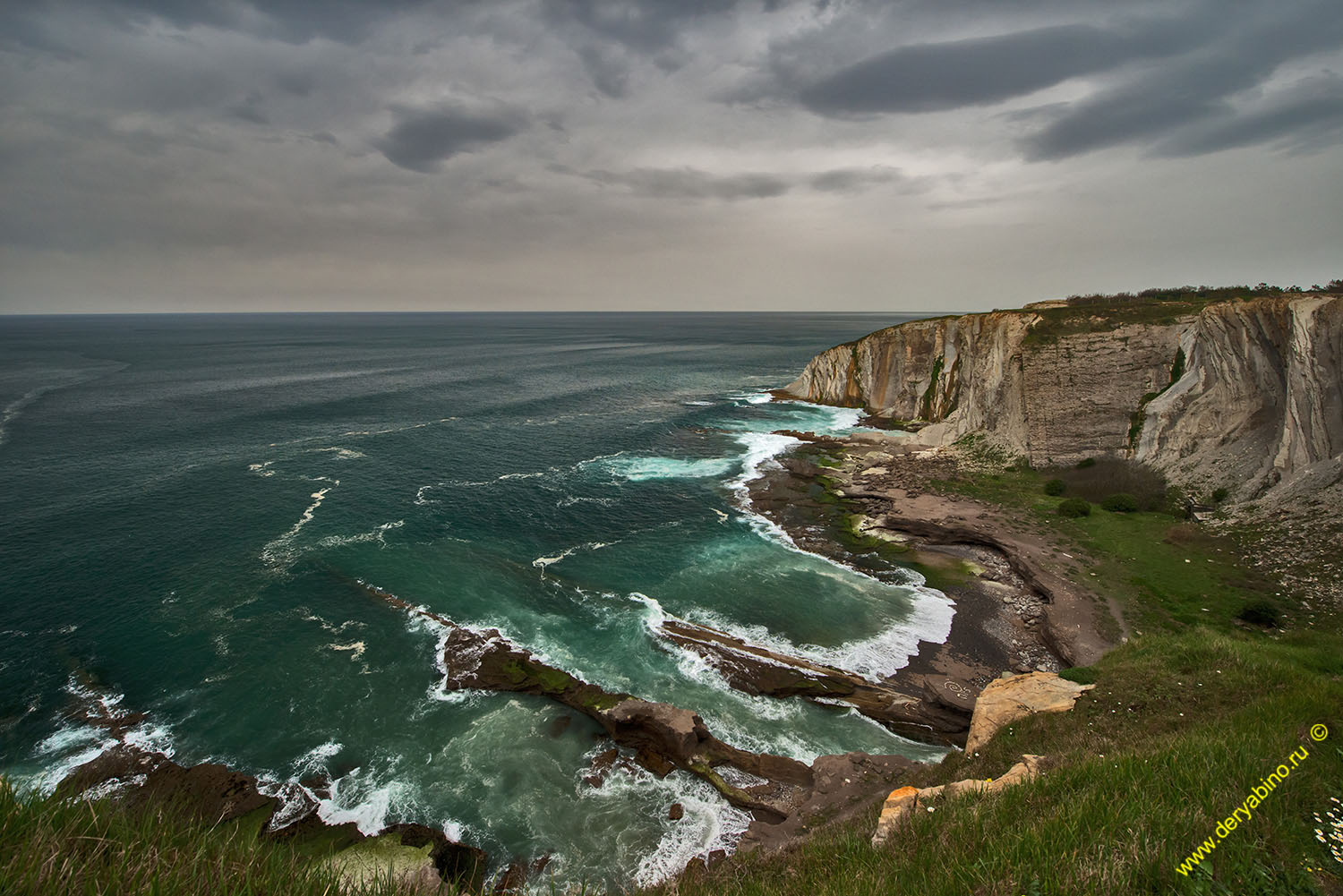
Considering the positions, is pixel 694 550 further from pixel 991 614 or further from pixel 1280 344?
pixel 1280 344

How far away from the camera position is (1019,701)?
1933 centimetres

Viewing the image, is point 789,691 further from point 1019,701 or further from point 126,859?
point 126,859

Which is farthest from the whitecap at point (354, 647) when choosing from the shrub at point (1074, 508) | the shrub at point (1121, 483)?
the shrub at point (1121, 483)

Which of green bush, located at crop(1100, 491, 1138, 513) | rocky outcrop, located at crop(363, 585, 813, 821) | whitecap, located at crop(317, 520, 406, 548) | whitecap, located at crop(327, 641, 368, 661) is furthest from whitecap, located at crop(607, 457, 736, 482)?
green bush, located at crop(1100, 491, 1138, 513)

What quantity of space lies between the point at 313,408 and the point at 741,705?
82.2m

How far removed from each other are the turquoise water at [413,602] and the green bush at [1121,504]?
1817 cm

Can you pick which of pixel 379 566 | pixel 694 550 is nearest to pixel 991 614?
pixel 694 550

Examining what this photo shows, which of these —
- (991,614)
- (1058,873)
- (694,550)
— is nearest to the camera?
(1058,873)

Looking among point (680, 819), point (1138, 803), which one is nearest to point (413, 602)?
point (680, 819)

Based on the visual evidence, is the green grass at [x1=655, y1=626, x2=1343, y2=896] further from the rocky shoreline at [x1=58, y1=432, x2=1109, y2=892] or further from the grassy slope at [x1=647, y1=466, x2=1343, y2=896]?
the rocky shoreline at [x1=58, y1=432, x2=1109, y2=892]

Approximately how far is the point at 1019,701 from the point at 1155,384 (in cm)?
4207

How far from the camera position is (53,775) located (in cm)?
2105

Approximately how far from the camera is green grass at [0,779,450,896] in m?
4.46

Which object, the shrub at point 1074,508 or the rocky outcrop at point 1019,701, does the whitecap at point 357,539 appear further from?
the shrub at point 1074,508
